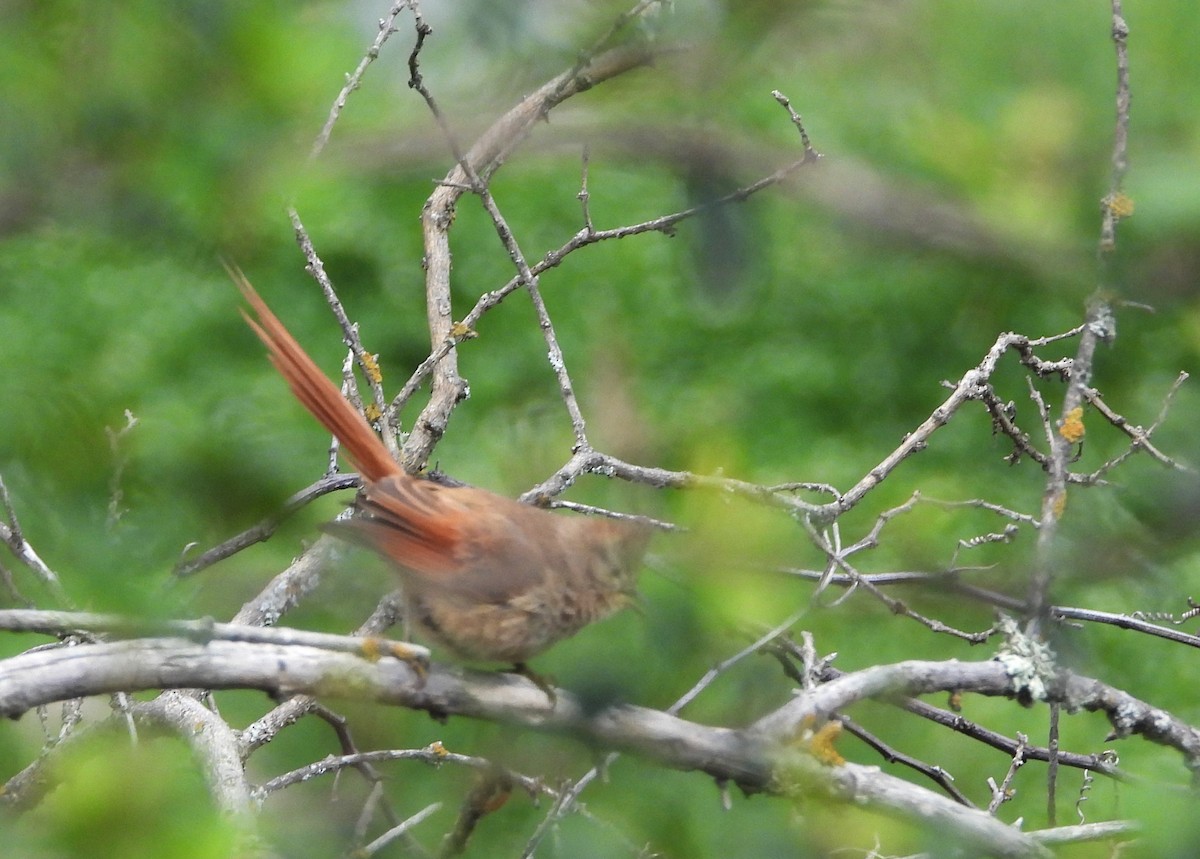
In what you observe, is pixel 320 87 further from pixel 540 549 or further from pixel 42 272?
pixel 540 549

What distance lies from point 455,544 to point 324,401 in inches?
15.6

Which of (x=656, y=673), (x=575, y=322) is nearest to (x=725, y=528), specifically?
(x=656, y=673)

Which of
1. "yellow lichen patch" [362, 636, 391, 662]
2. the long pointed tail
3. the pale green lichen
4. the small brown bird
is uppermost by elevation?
the long pointed tail

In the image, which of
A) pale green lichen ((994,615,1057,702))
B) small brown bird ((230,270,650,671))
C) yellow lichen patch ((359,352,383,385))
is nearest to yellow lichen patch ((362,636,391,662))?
small brown bird ((230,270,650,671))

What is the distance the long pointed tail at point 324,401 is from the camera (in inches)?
96.5

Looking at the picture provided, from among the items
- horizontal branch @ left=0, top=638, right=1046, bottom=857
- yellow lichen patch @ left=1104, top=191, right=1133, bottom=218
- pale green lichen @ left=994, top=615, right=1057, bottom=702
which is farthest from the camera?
pale green lichen @ left=994, top=615, right=1057, bottom=702

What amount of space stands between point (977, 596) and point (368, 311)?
5275mm

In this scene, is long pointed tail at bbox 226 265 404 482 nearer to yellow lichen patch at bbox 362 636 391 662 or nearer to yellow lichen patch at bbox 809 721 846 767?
yellow lichen patch at bbox 362 636 391 662

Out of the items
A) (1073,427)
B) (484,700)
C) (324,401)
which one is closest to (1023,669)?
(1073,427)

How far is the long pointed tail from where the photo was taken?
8.04 feet

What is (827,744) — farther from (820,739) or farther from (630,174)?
(630,174)

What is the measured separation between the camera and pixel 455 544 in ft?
8.20

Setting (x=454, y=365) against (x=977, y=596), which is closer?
(x=977, y=596)

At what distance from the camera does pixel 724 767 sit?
1.51 m
